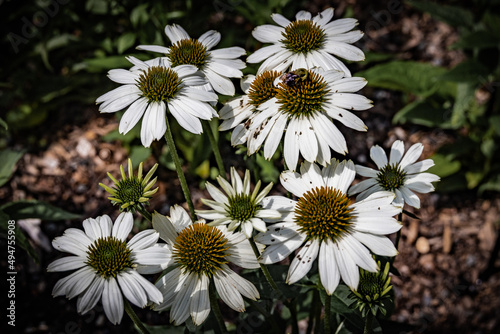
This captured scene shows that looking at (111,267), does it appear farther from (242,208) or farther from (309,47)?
(309,47)

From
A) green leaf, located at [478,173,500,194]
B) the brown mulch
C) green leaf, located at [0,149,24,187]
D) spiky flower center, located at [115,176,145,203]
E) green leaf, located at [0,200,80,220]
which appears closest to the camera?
spiky flower center, located at [115,176,145,203]

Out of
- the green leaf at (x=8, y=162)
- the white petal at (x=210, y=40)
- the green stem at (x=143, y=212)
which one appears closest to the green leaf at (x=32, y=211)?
the green leaf at (x=8, y=162)

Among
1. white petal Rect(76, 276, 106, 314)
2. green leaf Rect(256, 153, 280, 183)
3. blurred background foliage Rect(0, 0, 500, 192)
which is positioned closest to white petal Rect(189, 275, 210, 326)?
white petal Rect(76, 276, 106, 314)

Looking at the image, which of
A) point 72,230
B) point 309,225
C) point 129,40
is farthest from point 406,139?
point 72,230

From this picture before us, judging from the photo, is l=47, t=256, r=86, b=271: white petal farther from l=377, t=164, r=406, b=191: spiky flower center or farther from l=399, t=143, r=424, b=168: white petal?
l=399, t=143, r=424, b=168: white petal

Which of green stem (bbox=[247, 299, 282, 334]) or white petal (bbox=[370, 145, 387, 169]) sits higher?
white petal (bbox=[370, 145, 387, 169])

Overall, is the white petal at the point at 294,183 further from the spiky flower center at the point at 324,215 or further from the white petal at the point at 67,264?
the white petal at the point at 67,264

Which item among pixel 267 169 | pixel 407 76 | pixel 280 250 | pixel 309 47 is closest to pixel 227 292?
pixel 280 250
